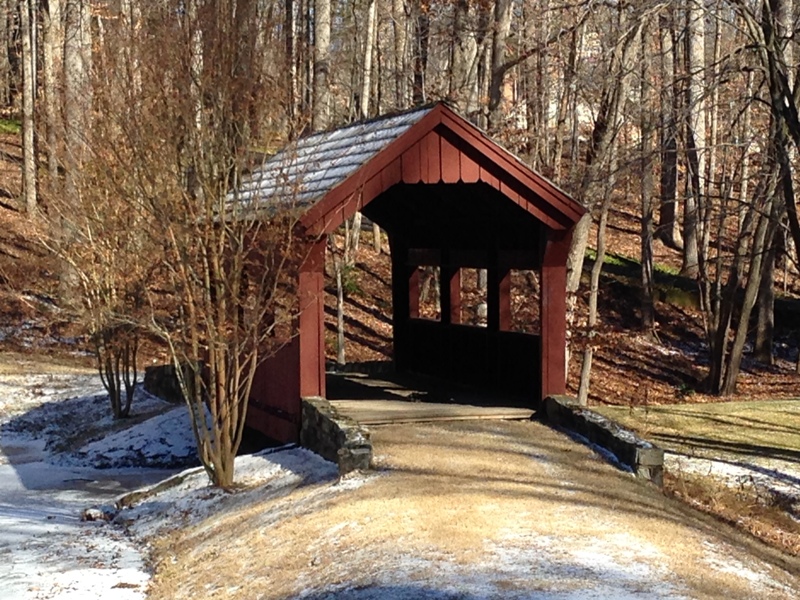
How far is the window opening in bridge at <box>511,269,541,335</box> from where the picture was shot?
25.3 m

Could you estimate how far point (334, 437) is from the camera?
33.7 feet

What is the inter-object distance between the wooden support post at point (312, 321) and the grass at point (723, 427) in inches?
159

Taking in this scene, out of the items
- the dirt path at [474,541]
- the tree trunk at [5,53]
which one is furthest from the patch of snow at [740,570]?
the tree trunk at [5,53]

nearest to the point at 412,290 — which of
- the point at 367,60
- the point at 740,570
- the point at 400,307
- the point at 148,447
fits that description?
the point at 400,307

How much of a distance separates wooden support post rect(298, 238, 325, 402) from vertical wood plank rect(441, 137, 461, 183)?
1524 mm

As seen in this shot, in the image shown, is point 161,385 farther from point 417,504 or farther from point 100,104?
point 417,504

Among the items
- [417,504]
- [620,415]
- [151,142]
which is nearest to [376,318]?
[620,415]

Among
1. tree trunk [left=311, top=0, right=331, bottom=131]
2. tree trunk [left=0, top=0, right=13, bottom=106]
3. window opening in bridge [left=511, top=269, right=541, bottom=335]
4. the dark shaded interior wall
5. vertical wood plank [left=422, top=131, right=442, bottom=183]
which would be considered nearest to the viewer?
vertical wood plank [left=422, top=131, right=442, bottom=183]

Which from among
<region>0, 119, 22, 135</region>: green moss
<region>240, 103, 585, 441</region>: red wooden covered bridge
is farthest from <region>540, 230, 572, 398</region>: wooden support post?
<region>0, 119, 22, 135</region>: green moss

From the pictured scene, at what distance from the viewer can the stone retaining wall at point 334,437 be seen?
960 centimetres

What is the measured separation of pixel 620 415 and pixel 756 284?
7.01 metres

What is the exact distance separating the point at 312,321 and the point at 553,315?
274 centimetres

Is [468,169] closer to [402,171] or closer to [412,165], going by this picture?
[412,165]

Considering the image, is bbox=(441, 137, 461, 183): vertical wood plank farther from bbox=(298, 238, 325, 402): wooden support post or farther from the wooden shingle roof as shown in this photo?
bbox=(298, 238, 325, 402): wooden support post
